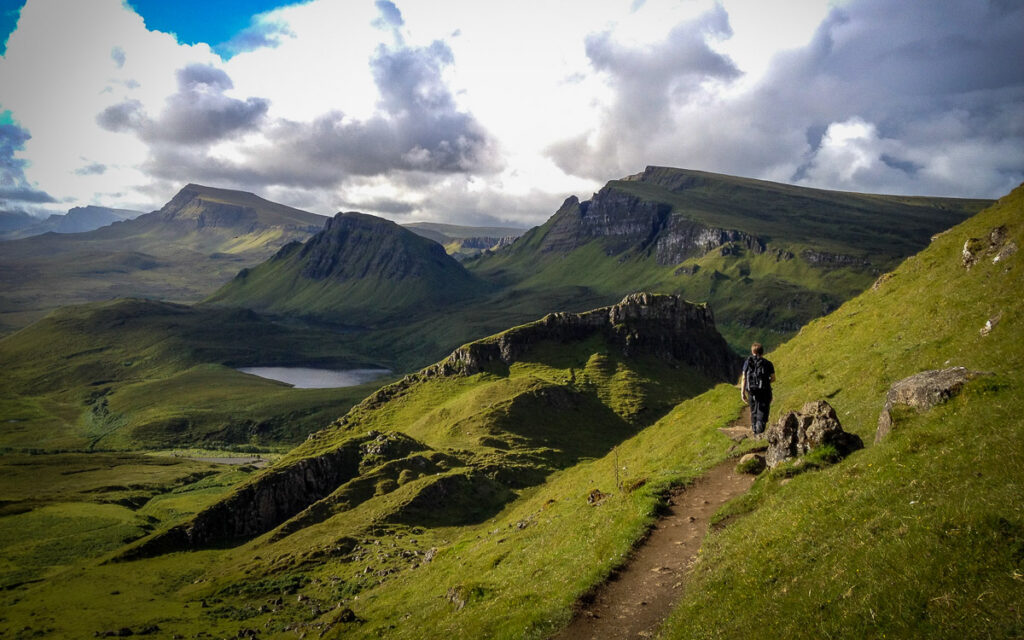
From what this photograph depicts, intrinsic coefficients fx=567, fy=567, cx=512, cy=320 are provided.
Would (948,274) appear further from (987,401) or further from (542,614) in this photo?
(542,614)

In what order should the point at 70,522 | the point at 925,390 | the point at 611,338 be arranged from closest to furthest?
the point at 925,390 < the point at 70,522 < the point at 611,338

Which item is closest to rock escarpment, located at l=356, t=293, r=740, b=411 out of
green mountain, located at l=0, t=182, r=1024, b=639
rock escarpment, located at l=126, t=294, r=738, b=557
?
rock escarpment, located at l=126, t=294, r=738, b=557

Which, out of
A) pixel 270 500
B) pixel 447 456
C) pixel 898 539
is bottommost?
pixel 270 500

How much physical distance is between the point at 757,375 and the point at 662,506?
8.60m

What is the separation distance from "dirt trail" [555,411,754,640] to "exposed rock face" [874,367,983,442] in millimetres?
7688

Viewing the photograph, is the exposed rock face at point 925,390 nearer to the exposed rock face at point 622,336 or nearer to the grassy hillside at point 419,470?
the grassy hillside at point 419,470

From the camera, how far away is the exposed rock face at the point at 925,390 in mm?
20391

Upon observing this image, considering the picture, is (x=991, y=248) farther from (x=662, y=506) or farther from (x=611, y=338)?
(x=611, y=338)

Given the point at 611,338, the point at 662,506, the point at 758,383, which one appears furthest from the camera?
the point at 611,338

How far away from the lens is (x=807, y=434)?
24344mm

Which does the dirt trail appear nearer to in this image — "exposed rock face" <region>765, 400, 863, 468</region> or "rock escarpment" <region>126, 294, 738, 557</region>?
"exposed rock face" <region>765, 400, 863, 468</region>

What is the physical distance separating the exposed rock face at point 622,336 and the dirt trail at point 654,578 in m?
150

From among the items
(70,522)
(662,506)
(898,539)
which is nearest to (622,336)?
(662,506)

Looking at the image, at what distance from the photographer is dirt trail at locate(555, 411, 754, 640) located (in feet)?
63.5
